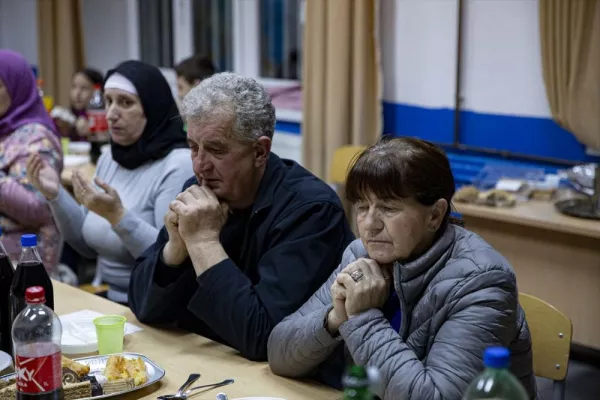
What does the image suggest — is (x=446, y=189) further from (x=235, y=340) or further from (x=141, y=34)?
(x=141, y=34)

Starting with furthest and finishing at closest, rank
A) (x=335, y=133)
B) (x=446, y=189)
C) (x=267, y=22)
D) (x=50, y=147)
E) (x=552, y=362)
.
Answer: (x=267, y=22), (x=335, y=133), (x=50, y=147), (x=552, y=362), (x=446, y=189)

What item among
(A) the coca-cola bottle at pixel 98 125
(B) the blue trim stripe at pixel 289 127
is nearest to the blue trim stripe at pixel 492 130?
(B) the blue trim stripe at pixel 289 127

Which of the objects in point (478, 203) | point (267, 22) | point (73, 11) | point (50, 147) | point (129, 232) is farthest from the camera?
point (73, 11)

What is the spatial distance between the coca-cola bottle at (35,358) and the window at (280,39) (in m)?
4.16

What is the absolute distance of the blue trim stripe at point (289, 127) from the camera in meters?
5.36

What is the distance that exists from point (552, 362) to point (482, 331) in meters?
0.58

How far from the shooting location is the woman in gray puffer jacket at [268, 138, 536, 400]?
1.54 metres

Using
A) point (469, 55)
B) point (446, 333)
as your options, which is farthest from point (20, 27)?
point (446, 333)

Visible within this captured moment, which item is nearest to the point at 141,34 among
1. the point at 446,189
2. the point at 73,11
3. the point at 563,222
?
the point at 73,11

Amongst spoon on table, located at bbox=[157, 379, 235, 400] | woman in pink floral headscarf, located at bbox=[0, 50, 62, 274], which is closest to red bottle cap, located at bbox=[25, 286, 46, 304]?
spoon on table, located at bbox=[157, 379, 235, 400]

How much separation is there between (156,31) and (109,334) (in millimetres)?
5182

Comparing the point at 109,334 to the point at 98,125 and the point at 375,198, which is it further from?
the point at 98,125

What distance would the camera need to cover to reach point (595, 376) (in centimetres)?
358

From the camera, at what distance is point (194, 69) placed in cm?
494
